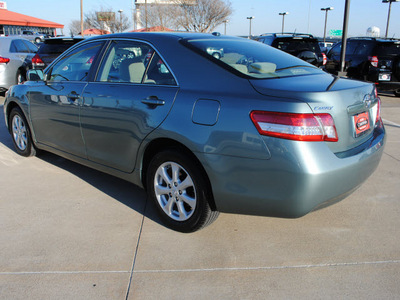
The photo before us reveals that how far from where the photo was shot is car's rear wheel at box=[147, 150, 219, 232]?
3018 millimetres

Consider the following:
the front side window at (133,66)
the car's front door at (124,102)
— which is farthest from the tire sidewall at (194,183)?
the front side window at (133,66)

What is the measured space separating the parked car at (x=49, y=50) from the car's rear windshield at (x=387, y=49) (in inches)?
317

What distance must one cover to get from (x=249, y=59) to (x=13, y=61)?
29.9 ft

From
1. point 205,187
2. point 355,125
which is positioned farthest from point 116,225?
point 355,125

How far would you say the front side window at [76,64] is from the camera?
4.05 metres

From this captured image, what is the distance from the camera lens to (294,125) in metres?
2.53

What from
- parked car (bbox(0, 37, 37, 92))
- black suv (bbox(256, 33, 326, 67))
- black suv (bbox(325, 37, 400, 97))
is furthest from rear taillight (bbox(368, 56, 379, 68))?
parked car (bbox(0, 37, 37, 92))

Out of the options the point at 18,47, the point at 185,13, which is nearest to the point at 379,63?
the point at 18,47

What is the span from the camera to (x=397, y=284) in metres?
2.60

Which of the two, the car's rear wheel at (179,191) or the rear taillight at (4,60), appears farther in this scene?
the rear taillight at (4,60)

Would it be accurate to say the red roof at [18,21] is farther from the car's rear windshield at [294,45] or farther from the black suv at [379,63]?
the black suv at [379,63]

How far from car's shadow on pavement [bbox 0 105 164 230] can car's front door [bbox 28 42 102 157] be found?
48 cm

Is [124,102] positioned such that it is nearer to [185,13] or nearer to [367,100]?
[367,100]

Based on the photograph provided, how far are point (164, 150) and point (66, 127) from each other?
4.94 feet
